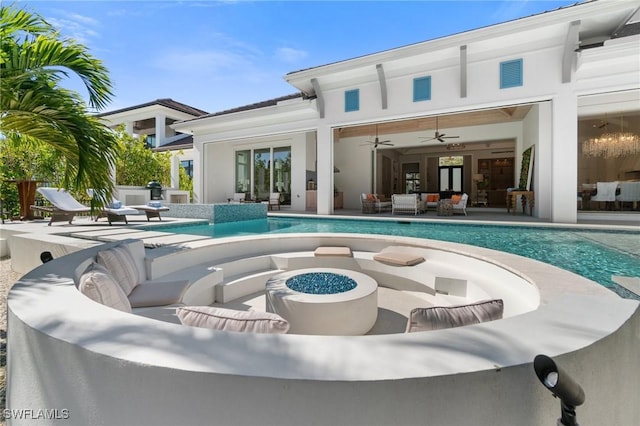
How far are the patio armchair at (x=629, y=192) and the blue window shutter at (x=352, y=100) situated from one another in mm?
9054

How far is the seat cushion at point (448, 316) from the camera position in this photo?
170cm

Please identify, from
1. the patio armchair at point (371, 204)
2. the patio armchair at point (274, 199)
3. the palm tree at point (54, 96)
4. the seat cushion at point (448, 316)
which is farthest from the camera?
the patio armchair at point (274, 199)

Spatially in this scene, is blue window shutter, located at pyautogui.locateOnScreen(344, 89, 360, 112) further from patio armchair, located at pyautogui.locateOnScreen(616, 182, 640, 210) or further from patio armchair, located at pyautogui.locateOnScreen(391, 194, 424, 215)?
patio armchair, located at pyautogui.locateOnScreen(616, 182, 640, 210)

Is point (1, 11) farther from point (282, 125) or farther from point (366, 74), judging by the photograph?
point (282, 125)

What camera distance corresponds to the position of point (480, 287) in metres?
3.84

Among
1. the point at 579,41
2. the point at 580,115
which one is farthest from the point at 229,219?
the point at 580,115

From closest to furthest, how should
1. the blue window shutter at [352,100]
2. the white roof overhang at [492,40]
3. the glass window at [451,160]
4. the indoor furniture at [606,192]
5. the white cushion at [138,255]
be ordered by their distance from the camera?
the white cushion at [138,255]
the white roof overhang at [492,40]
the indoor furniture at [606,192]
the blue window shutter at [352,100]
the glass window at [451,160]

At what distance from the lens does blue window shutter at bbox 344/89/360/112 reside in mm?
11086

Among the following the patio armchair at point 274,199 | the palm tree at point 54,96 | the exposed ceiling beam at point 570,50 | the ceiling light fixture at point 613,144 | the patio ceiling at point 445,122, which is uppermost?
the exposed ceiling beam at point 570,50

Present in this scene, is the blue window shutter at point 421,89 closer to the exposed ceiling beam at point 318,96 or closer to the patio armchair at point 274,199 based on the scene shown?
the exposed ceiling beam at point 318,96

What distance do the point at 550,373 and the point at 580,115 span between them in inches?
516

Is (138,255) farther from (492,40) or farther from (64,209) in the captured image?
(492,40)

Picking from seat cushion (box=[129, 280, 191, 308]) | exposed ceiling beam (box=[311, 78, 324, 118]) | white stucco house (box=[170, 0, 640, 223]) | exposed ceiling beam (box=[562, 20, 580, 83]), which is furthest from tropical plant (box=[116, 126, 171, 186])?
exposed ceiling beam (box=[562, 20, 580, 83])

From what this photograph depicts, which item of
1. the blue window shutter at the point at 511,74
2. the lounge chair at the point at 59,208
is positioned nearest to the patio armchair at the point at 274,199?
the lounge chair at the point at 59,208
